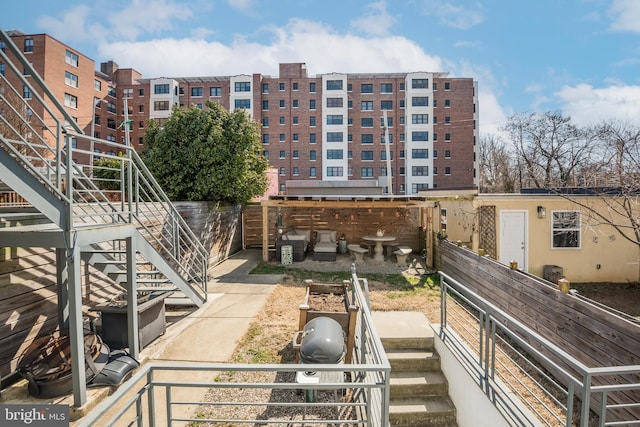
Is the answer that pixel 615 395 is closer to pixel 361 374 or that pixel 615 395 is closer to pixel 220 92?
pixel 361 374

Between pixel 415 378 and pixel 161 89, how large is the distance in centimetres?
5084

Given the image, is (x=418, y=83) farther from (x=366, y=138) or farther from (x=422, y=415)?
(x=422, y=415)

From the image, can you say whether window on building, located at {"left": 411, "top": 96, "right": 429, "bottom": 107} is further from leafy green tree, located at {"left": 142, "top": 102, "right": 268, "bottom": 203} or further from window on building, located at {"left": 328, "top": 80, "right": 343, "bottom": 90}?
leafy green tree, located at {"left": 142, "top": 102, "right": 268, "bottom": 203}

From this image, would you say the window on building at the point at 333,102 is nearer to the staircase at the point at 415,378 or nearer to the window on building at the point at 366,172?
the window on building at the point at 366,172

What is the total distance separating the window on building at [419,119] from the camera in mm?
44094

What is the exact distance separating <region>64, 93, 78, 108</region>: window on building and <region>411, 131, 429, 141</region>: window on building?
135 feet

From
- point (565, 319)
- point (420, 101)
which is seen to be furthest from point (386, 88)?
point (565, 319)

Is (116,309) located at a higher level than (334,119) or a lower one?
lower

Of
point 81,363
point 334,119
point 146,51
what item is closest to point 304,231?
point 146,51

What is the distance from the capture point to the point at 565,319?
16.1 ft

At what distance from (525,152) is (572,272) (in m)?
24.1

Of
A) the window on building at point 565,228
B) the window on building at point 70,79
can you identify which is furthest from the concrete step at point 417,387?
the window on building at point 70,79

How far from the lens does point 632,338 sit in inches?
147

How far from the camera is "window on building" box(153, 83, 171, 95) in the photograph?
45.1m
